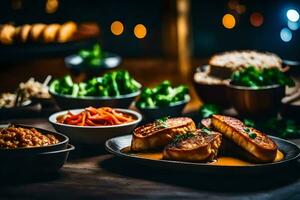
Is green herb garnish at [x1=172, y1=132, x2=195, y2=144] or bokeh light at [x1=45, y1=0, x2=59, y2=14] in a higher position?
bokeh light at [x1=45, y1=0, x2=59, y2=14]

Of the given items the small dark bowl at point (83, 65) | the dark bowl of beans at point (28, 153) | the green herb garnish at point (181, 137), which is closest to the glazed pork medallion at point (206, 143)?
the green herb garnish at point (181, 137)

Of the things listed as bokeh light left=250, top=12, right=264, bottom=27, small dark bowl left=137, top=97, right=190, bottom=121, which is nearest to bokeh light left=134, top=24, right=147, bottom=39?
bokeh light left=250, top=12, right=264, bottom=27

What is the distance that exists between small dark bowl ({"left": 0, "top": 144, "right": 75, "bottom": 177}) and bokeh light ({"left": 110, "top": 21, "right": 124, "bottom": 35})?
8981 millimetres

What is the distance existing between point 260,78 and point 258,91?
127 millimetres

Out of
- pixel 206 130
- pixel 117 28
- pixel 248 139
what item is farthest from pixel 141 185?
pixel 117 28

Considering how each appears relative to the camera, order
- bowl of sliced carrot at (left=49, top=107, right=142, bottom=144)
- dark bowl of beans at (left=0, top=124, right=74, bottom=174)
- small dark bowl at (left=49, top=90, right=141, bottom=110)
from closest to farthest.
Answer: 1. dark bowl of beans at (left=0, top=124, right=74, bottom=174)
2. bowl of sliced carrot at (left=49, top=107, right=142, bottom=144)
3. small dark bowl at (left=49, top=90, right=141, bottom=110)

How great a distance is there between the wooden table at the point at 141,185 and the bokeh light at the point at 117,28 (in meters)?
8.75

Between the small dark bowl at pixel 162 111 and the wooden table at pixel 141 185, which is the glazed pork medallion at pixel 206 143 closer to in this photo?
the wooden table at pixel 141 185

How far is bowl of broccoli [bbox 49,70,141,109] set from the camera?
482cm

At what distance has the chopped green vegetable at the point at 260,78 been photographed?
4742 mm

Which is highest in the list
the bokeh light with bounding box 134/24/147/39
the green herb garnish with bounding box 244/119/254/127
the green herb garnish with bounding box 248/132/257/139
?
the green herb garnish with bounding box 248/132/257/139

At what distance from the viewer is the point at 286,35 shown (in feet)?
38.8

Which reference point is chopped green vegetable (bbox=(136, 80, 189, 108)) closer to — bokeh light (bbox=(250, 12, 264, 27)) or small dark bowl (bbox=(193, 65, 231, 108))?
small dark bowl (bbox=(193, 65, 231, 108))

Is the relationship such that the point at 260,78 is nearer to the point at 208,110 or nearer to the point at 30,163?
the point at 208,110
